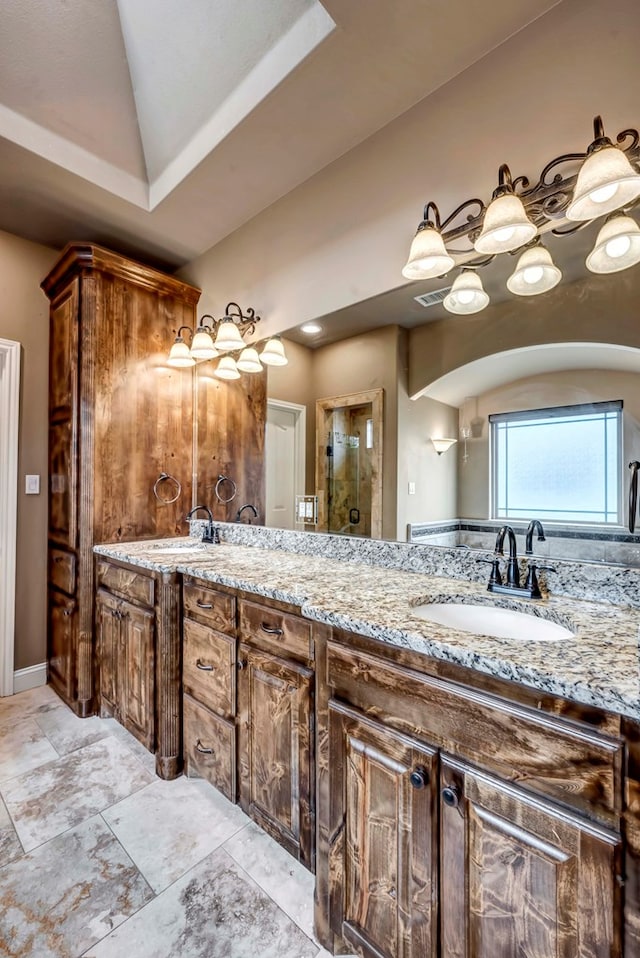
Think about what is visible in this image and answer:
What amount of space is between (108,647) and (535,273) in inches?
97.8

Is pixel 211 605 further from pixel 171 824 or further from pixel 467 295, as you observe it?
pixel 467 295

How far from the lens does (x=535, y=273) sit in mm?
1393

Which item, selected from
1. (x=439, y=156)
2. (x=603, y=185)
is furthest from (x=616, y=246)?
(x=439, y=156)

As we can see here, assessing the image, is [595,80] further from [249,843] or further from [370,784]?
[249,843]

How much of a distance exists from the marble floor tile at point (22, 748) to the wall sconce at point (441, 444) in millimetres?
2230

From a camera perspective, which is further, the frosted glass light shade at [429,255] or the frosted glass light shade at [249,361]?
the frosted glass light shade at [249,361]

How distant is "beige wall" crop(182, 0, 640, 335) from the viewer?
129cm

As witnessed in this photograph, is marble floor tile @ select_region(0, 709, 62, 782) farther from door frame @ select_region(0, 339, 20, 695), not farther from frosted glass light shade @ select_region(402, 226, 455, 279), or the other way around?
frosted glass light shade @ select_region(402, 226, 455, 279)

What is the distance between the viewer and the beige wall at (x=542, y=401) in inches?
50.4

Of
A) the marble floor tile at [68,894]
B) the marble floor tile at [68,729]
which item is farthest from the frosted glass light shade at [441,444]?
the marble floor tile at [68,729]

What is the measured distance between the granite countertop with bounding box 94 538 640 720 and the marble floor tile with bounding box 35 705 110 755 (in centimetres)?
100

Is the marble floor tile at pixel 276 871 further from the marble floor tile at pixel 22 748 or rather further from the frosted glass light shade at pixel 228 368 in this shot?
the frosted glass light shade at pixel 228 368

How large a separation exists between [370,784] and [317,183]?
2394 mm

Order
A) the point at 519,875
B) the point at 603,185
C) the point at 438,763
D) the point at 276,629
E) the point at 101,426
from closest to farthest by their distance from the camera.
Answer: the point at 519,875 → the point at 438,763 → the point at 603,185 → the point at 276,629 → the point at 101,426
